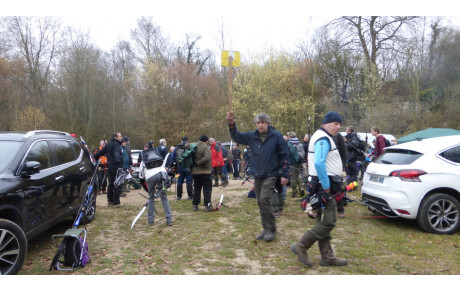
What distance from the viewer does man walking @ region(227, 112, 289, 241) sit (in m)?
5.40

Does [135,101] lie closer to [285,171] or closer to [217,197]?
[217,197]

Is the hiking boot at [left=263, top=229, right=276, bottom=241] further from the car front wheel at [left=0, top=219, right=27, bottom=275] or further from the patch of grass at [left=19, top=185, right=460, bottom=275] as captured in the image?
the car front wheel at [left=0, top=219, right=27, bottom=275]

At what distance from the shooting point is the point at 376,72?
25.1 meters

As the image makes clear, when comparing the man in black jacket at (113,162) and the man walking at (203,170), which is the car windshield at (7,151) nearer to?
the man in black jacket at (113,162)

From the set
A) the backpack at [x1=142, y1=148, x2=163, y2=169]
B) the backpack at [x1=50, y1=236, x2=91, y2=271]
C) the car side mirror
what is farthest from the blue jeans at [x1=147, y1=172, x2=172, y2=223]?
the car side mirror

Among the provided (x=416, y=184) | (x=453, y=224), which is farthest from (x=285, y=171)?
(x=453, y=224)

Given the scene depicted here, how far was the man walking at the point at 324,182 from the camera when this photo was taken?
13.5 ft

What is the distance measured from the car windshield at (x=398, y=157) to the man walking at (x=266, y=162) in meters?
2.37

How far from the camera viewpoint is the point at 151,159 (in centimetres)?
668

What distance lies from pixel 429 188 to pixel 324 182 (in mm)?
2882

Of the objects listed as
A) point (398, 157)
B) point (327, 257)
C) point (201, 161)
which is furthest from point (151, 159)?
point (398, 157)

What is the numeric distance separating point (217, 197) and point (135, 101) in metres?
18.9

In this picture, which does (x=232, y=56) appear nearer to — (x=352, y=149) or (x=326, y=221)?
(x=326, y=221)

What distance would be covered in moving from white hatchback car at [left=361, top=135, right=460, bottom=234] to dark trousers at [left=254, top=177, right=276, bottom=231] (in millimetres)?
2311
